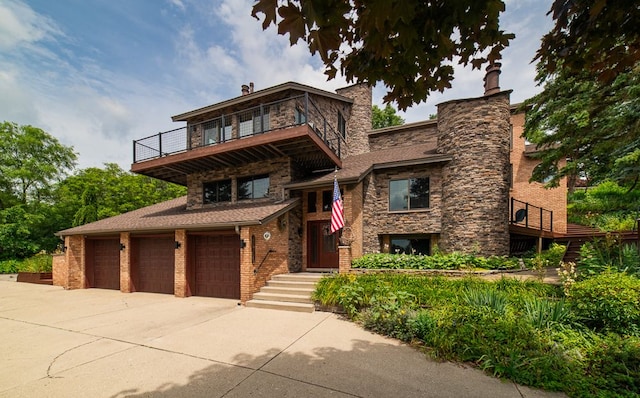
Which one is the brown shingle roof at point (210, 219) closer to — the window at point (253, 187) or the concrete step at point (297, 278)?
the window at point (253, 187)

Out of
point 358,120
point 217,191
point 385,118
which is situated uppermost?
point 385,118

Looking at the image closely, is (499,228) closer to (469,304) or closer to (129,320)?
(469,304)

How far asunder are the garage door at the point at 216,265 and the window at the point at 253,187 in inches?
106

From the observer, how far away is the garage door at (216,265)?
9992mm

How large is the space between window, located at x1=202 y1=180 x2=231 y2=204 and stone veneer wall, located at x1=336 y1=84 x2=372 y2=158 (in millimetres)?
7779

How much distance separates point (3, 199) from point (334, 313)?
110 ft

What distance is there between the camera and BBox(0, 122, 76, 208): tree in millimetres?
23391

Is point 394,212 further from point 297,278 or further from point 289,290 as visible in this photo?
point 289,290

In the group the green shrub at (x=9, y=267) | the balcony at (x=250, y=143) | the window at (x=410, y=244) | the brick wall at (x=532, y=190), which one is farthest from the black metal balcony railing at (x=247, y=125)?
the green shrub at (x=9, y=267)

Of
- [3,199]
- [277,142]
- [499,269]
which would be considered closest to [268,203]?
[277,142]

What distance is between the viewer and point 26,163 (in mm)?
23625

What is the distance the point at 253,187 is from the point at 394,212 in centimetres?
682

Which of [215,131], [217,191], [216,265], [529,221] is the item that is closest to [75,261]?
[217,191]

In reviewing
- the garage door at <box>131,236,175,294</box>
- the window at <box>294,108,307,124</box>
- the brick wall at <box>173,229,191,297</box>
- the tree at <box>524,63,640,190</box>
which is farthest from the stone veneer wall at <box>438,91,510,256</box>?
the garage door at <box>131,236,175,294</box>
